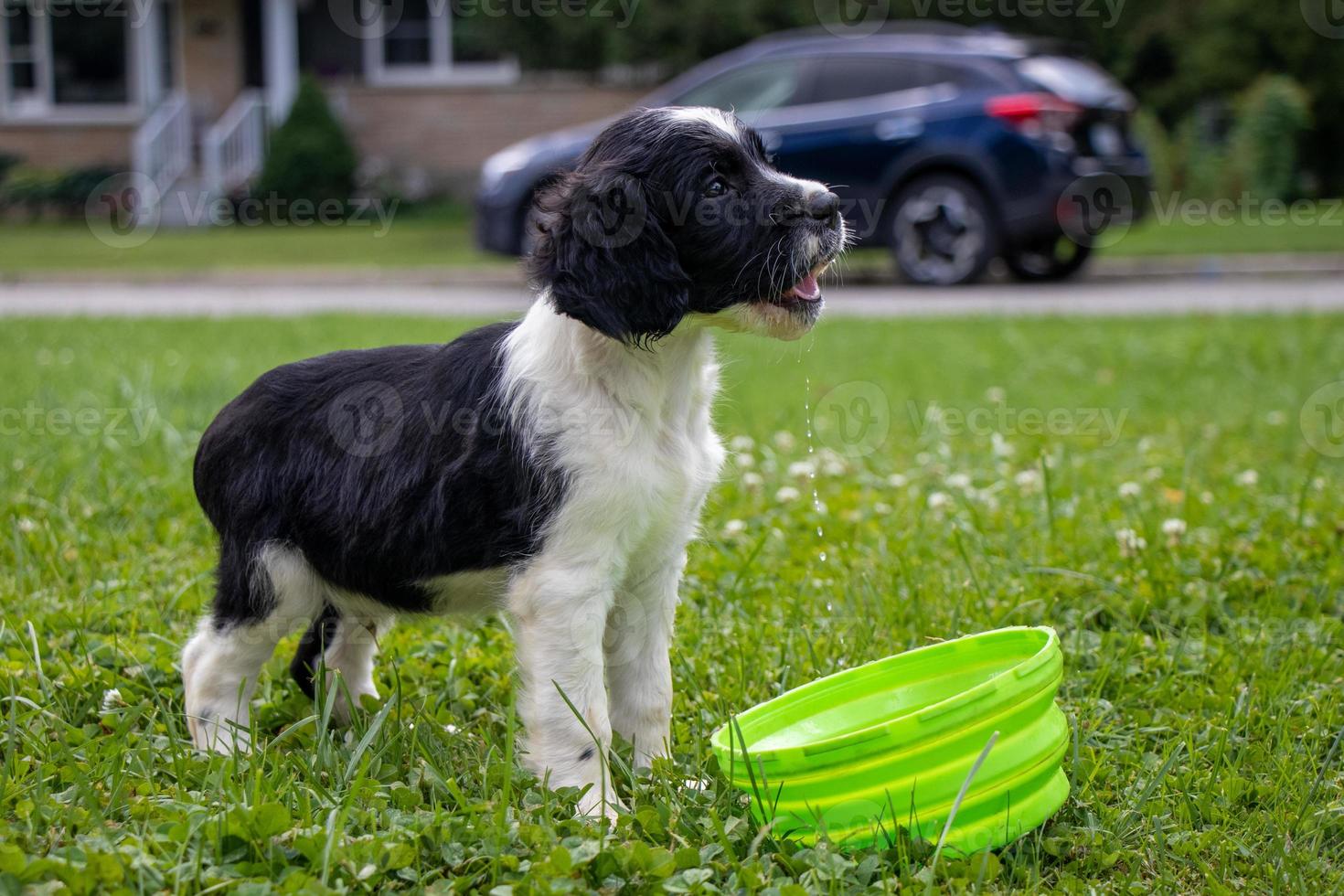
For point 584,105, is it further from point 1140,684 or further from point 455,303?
point 1140,684

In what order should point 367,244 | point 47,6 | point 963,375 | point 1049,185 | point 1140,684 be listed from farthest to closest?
1. point 47,6
2. point 367,244
3. point 1049,185
4. point 963,375
5. point 1140,684

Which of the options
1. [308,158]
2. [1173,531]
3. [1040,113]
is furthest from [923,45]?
[308,158]

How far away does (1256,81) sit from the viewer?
2131cm

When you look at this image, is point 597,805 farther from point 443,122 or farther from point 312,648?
point 443,122

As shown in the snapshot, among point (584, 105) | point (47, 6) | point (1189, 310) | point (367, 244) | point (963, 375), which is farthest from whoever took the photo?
point (47, 6)

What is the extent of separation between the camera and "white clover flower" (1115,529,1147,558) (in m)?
4.22

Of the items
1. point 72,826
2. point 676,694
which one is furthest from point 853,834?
point 72,826

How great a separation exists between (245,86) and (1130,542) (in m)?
24.2

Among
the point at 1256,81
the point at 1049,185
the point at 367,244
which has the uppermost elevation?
the point at 1256,81

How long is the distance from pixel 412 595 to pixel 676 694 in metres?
0.76

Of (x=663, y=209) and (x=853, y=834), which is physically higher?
(x=663, y=209)

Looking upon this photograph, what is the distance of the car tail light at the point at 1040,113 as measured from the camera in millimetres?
11969

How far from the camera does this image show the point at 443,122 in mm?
23625

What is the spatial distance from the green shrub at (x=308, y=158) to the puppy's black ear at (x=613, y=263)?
65.0 ft
